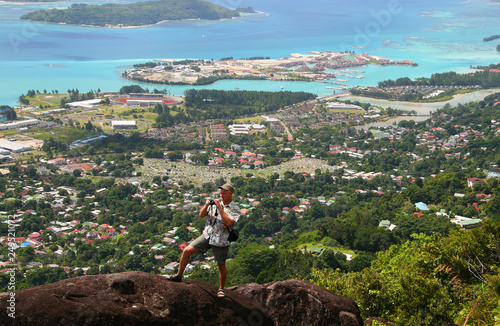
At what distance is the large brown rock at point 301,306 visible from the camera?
130 inches

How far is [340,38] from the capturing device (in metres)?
69.7

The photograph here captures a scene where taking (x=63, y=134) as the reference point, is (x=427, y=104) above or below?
above

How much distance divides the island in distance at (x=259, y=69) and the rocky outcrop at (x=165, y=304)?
42323mm

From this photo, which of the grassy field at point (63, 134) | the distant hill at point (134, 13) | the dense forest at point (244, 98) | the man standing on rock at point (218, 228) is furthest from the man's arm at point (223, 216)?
the distant hill at point (134, 13)

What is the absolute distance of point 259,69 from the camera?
52688 millimetres

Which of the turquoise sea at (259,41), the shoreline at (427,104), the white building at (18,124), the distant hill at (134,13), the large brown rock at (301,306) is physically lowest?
the white building at (18,124)

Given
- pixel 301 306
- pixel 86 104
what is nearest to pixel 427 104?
pixel 86 104

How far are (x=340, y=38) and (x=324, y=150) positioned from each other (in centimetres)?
4754

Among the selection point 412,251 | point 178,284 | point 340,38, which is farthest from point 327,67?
point 178,284

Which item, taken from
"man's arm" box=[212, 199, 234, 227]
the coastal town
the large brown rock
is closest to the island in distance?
the coastal town

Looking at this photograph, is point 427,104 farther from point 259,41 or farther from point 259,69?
point 259,41

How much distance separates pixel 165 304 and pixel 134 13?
83327 mm

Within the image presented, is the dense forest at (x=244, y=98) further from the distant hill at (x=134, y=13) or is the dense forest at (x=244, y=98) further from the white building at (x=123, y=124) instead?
the distant hill at (x=134, y=13)

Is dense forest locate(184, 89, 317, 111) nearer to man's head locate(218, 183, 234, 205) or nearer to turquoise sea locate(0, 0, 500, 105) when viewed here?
turquoise sea locate(0, 0, 500, 105)
